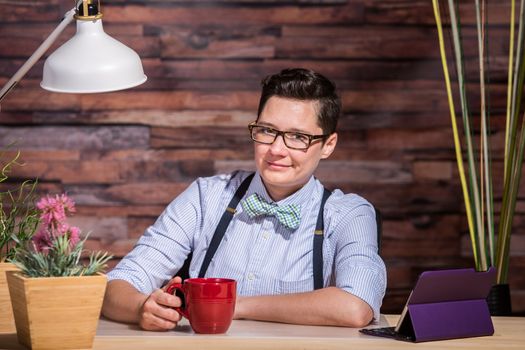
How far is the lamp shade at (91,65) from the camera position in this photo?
2076 mm

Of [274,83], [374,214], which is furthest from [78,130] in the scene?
[374,214]

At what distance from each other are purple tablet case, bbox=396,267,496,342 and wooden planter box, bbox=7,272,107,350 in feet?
2.36

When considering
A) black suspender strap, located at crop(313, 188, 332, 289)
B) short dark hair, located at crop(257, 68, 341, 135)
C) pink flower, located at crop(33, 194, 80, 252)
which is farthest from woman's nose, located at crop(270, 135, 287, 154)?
pink flower, located at crop(33, 194, 80, 252)

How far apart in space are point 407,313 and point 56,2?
2.39 m

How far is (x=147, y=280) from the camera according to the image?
8.89ft

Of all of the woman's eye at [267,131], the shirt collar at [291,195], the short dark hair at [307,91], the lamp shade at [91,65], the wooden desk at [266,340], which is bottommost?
the wooden desk at [266,340]

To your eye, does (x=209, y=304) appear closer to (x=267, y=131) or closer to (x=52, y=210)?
(x=52, y=210)

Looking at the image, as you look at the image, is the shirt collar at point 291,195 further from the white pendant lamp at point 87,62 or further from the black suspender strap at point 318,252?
the white pendant lamp at point 87,62

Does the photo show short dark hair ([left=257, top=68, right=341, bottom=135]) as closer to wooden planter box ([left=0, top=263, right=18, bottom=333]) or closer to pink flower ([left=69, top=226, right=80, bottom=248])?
pink flower ([left=69, top=226, right=80, bottom=248])

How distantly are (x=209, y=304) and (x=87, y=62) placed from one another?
62 cm

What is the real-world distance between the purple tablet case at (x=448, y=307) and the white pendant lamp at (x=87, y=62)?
825 millimetres

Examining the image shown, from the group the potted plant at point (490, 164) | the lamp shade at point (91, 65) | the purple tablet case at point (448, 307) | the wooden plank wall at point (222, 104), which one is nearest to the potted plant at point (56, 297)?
the lamp shade at point (91, 65)

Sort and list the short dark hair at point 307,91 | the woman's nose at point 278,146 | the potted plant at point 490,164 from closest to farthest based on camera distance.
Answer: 1. the woman's nose at point 278,146
2. the short dark hair at point 307,91
3. the potted plant at point 490,164

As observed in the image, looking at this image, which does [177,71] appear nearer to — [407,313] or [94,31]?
[94,31]
